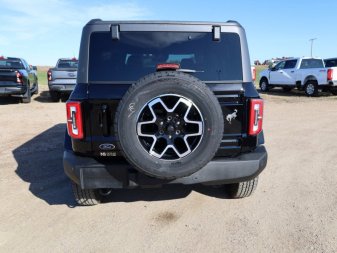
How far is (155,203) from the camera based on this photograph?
157 inches

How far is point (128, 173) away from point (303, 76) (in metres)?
15.1

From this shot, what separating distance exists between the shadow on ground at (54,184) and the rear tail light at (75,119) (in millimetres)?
1053

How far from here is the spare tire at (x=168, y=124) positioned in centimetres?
290

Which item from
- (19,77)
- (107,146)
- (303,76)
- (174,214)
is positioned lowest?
(174,214)

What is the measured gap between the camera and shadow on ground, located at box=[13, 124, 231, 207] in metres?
4.17

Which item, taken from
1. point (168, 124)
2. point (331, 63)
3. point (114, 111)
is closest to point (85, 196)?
point (114, 111)

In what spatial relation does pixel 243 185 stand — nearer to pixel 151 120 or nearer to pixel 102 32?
pixel 151 120

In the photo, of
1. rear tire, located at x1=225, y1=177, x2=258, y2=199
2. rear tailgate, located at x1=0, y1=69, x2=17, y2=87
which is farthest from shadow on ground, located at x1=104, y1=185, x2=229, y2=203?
rear tailgate, located at x1=0, y1=69, x2=17, y2=87

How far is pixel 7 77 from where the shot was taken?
1181cm

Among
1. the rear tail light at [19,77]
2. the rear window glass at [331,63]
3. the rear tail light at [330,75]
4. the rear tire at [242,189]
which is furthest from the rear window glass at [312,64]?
the rear tire at [242,189]

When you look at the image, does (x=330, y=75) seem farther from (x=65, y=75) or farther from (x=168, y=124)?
(x=168, y=124)

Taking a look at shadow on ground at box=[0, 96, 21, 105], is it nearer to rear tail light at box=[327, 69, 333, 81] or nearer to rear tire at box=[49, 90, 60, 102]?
rear tire at box=[49, 90, 60, 102]

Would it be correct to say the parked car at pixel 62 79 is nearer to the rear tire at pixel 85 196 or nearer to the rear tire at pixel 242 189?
the rear tire at pixel 85 196

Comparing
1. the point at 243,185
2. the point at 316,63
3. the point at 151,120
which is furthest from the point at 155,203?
the point at 316,63
